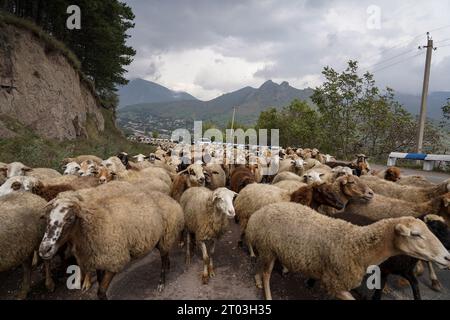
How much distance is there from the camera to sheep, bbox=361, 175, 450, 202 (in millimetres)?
5762

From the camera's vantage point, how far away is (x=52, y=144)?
1466cm

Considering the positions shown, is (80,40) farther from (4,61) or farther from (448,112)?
(448,112)

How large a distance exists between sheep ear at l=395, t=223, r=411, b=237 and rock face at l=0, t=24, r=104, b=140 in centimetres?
1531

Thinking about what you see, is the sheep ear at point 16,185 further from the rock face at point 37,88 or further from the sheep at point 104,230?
the rock face at point 37,88

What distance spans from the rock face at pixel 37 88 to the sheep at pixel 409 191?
15.3 m

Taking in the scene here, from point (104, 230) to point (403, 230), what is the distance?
161 inches

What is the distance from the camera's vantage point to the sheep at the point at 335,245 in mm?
3393

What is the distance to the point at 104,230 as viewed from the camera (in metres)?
4.03

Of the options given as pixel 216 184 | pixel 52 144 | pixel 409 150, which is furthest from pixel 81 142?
pixel 409 150

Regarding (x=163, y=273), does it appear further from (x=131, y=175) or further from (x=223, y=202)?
(x=131, y=175)

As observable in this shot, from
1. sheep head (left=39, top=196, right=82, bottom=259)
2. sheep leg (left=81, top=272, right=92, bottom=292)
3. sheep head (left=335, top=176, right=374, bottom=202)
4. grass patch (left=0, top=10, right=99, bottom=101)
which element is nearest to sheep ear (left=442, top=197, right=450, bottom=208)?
sheep head (left=335, top=176, right=374, bottom=202)

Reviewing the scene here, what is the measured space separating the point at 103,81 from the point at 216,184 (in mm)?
24616

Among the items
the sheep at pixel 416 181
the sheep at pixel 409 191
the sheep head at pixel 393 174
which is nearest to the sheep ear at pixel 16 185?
the sheep at pixel 409 191
